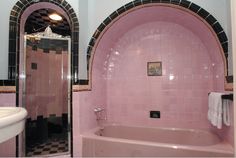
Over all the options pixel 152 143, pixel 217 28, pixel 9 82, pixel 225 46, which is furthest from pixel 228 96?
pixel 9 82

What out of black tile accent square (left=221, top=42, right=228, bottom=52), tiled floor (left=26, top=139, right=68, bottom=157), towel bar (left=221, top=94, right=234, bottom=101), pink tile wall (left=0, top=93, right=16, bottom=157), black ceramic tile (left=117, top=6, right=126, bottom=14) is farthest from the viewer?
tiled floor (left=26, top=139, right=68, bottom=157)

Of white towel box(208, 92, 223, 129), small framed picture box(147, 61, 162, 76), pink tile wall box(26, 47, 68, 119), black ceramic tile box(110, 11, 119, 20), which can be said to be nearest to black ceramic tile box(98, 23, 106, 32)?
black ceramic tile box(110, 11, 119, 20)

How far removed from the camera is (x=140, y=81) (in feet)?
9.27

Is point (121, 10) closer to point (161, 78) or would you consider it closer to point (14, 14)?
point (161, 78)

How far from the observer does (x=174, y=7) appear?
7.13 feet

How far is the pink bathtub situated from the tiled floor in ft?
1.67

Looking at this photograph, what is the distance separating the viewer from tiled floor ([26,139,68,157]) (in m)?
2.47

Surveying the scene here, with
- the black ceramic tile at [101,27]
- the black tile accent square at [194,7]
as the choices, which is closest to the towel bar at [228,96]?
the black tile accent square at [194,7]

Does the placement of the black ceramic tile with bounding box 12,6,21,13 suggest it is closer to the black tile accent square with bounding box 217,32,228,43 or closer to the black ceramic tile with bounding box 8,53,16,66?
the black ceramic tile with bounding box 8,53,16,66

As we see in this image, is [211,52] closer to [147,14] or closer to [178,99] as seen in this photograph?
[178,99]

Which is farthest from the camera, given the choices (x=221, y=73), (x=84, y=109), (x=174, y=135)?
(x=174, y=135)

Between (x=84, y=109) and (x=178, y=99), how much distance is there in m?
1.33

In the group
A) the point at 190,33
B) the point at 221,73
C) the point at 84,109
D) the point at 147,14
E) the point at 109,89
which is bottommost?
the point at 84,109

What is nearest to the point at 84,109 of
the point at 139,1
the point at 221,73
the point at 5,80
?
the point at 5,80
